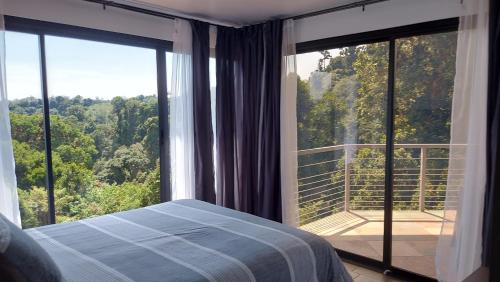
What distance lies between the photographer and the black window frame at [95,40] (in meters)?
2.61

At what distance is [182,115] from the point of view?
3416 mm

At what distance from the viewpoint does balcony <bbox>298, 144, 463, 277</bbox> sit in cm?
291

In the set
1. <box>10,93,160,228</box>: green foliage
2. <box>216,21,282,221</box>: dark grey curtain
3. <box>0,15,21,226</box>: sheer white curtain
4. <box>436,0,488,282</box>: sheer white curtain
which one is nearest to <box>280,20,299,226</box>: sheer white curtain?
<box>216,21,282,221</box>: dark grey curtain

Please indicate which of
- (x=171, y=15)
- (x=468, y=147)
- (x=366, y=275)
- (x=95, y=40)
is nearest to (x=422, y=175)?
(x=468, y=147)

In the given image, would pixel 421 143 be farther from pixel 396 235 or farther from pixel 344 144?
pixel 396 235

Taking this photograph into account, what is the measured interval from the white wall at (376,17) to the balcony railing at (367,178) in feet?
3.36

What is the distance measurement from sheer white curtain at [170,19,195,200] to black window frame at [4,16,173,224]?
11cm

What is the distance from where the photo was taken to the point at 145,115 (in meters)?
3.38

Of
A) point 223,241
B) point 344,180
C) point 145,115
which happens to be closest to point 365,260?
point 344,180

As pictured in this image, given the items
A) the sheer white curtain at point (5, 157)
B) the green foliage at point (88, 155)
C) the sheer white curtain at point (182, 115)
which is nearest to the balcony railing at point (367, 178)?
the sheer white curtain at point (182, 115)

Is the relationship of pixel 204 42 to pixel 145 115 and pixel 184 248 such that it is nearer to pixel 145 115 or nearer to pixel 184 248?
pixel 145 115

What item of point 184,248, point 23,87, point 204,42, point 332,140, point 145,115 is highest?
point 204,42

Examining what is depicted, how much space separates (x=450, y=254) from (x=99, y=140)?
3.01m

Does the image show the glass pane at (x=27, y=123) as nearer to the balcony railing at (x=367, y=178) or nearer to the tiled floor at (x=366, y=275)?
the balcony railing at (x=367, y=178)
